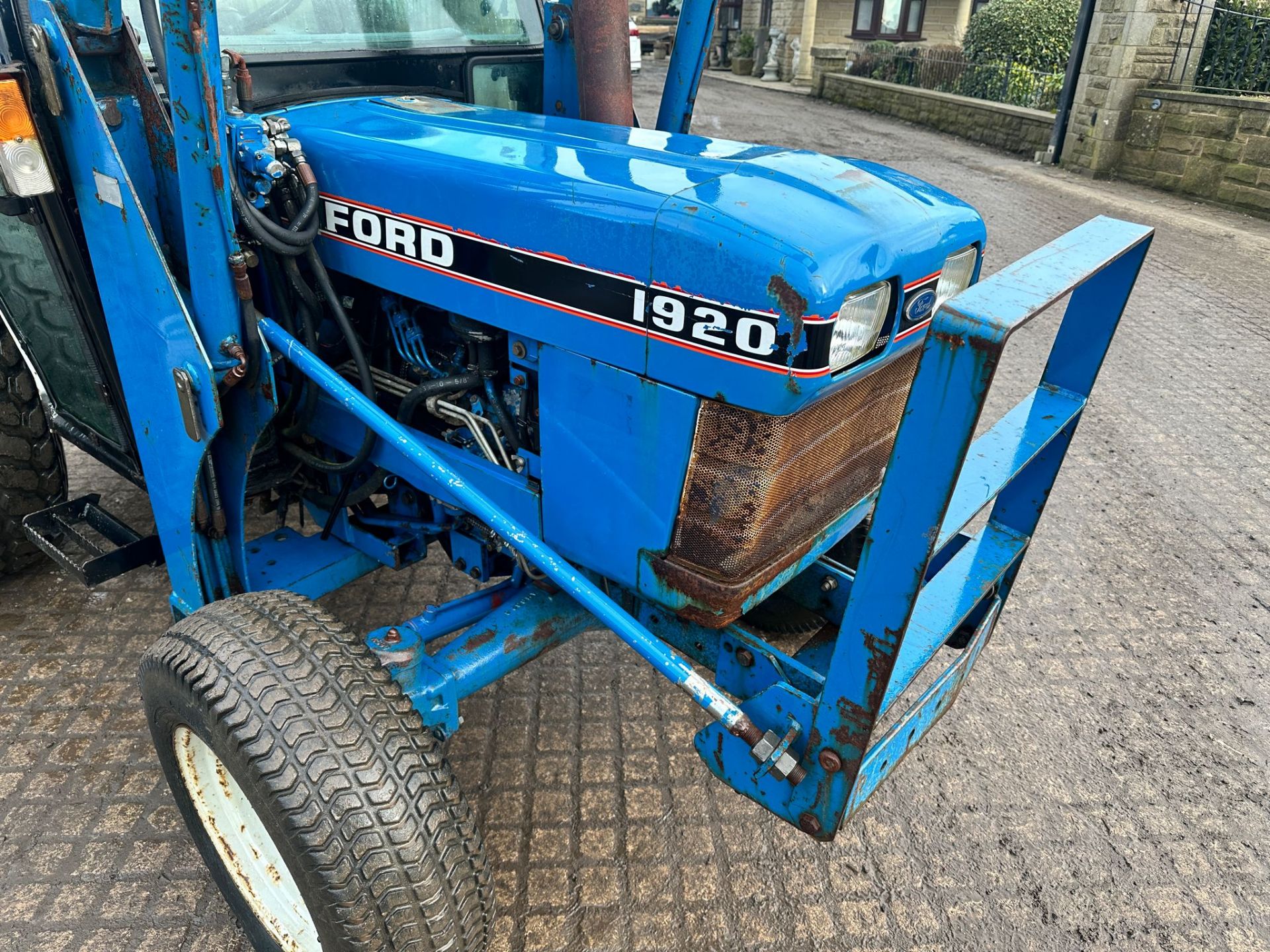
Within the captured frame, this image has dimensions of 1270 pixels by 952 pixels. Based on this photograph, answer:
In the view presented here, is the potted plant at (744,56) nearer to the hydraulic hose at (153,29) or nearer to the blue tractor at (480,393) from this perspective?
the blue tractor at (480,393)

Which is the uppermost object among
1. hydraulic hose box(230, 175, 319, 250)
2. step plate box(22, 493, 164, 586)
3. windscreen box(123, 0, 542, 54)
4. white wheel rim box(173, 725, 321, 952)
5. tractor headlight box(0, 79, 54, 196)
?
windscreen box(123, 0, 542, 54)

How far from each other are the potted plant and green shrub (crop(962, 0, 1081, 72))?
891 cm

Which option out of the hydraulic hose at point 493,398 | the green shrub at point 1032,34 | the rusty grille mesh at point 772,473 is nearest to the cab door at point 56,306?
the hydraulic hose at point 493,398

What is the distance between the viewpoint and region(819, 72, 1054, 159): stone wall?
11.6 meters

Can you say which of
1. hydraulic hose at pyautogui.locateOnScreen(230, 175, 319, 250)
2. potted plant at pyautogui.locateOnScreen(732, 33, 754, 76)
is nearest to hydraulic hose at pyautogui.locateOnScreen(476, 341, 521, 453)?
hydraulic hose at pyautogui.locateOnScreen(230, 175, 319, 250)

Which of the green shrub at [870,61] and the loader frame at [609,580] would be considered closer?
the loader frame at [609,580]

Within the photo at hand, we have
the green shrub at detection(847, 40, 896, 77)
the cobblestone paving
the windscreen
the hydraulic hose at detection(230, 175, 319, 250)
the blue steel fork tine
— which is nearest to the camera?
the blue steel fork tine

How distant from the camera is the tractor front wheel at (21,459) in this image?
2.93m

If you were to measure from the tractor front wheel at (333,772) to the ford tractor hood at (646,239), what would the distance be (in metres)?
0.78

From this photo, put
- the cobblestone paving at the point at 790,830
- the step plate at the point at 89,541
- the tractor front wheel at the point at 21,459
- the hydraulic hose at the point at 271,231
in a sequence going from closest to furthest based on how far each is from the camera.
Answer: the hydraulic hose at the point at 271,231, the cobblestone paving at the point at 790,830, the step plate at the point at 89,541, the tractor front wheel at the point at 21,459

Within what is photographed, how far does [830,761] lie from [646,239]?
104 centimetres

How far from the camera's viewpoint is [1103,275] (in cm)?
215

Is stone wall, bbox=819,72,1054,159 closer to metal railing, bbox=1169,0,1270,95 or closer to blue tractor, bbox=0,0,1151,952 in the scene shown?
metal railing, bbox=1169,0,1270,95

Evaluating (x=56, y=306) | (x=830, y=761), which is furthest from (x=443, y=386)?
(x=56, y=306)
